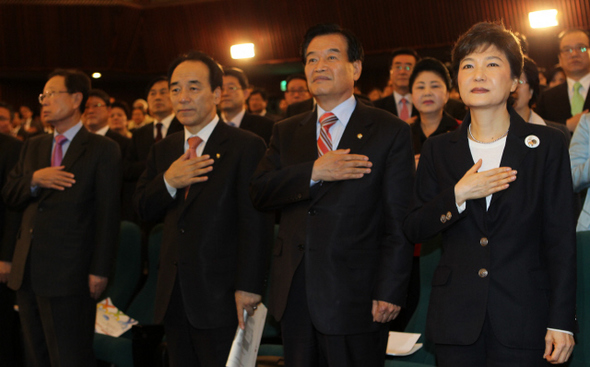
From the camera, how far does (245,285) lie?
249cm

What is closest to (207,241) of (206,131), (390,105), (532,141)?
(206,131)

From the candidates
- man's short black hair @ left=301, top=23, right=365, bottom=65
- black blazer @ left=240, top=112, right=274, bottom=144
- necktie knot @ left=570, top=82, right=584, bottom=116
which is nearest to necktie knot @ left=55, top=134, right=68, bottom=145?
black blazer @ left=240, top=112, right=274, bottom=144

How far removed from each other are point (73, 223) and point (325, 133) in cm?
147

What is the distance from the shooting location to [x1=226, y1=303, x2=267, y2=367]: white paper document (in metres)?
2.24

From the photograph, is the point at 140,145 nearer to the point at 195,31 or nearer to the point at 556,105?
the point at 556,105

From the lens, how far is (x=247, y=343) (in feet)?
7.75

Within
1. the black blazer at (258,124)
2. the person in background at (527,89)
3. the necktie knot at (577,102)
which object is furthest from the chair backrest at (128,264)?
the necktie knot at (577,102)

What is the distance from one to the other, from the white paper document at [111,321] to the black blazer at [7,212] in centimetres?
61

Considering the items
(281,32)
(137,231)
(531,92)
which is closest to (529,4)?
(281,32)

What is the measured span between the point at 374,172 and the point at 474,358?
2.38ft

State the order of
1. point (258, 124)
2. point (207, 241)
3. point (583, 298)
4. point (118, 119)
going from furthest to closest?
point (118, 119)
point (258, 124)
point (207, 241)
point (583, 298)

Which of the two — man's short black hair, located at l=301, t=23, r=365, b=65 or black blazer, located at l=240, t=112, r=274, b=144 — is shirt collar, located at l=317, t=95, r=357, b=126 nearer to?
man's short black hair, located at l=301, t=23, r=365, b=65

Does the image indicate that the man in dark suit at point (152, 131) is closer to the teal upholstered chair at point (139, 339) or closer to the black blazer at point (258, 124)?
the black blazer at point (258, 124)

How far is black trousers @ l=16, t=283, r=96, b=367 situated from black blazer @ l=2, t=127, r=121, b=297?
0.19 feet
